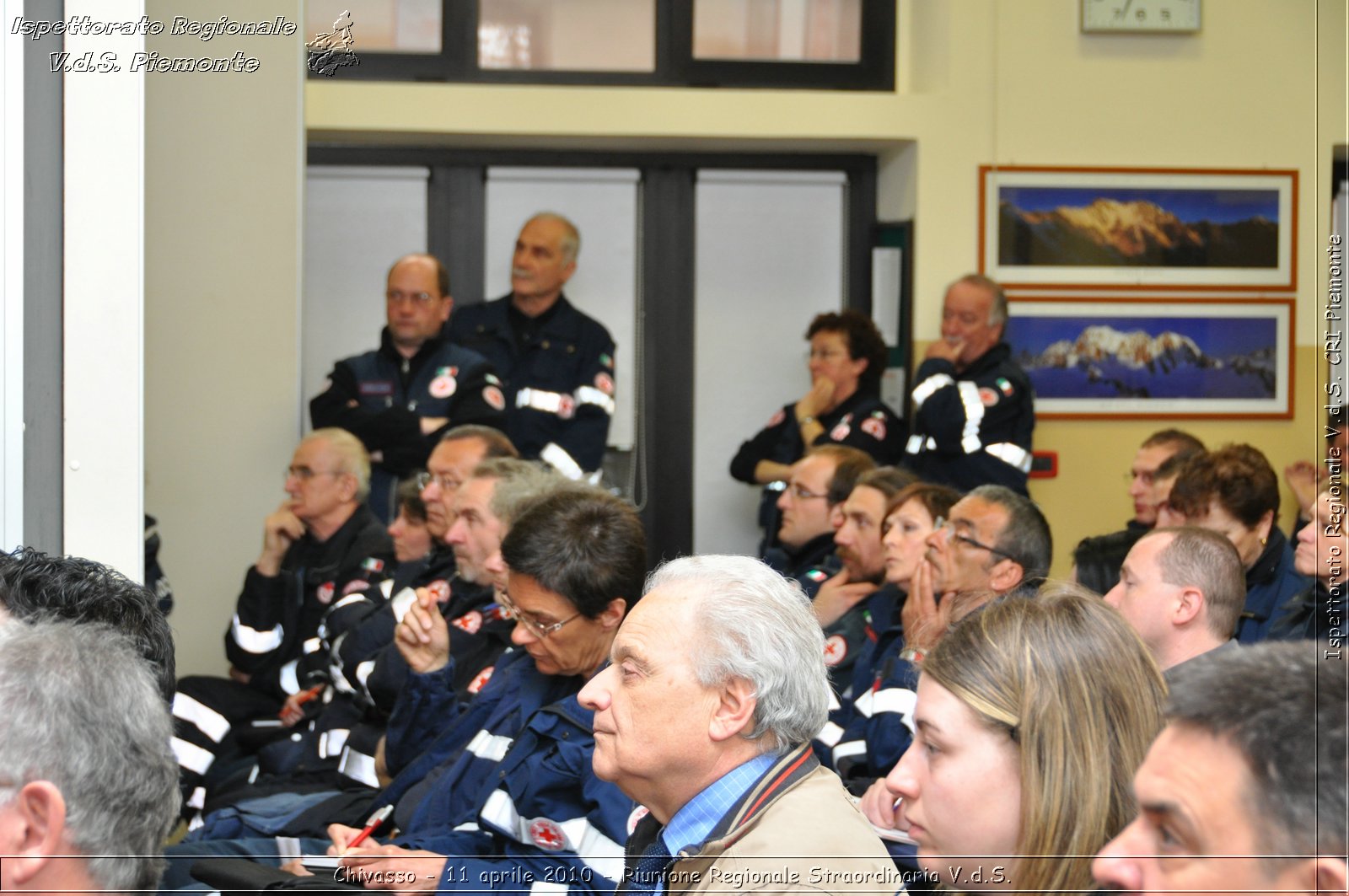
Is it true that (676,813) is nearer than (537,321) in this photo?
Yes

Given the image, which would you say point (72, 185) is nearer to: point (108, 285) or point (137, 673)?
point (108, 285)

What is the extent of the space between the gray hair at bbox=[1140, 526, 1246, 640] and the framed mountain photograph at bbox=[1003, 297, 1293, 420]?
3.33 meters

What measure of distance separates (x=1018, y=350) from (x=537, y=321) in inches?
84.2

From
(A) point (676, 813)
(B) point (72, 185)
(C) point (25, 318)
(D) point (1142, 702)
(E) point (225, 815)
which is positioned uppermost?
(B) point (72, 185)

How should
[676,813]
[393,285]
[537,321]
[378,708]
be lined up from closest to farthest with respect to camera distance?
1. [676,813]
2. [378,708]
3. [393,285]
4. [537,321]

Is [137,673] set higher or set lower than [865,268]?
lower

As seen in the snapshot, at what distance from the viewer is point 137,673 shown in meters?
1.43

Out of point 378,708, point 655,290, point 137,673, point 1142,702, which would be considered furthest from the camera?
point 655,290

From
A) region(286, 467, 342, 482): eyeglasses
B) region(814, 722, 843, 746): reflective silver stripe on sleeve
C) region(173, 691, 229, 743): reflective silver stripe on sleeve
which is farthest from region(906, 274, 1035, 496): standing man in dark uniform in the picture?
region(173, 691, 229, 743): reflective silver stripe on sleeve

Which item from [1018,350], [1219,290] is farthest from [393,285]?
[1219,290]

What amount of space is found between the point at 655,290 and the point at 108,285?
12.3ft

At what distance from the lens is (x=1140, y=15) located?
5902 millimetres

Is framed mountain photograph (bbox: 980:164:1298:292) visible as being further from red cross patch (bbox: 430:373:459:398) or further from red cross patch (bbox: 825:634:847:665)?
red cross patch (bbox: 825:634:847:665)

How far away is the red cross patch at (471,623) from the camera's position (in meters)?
3.25
